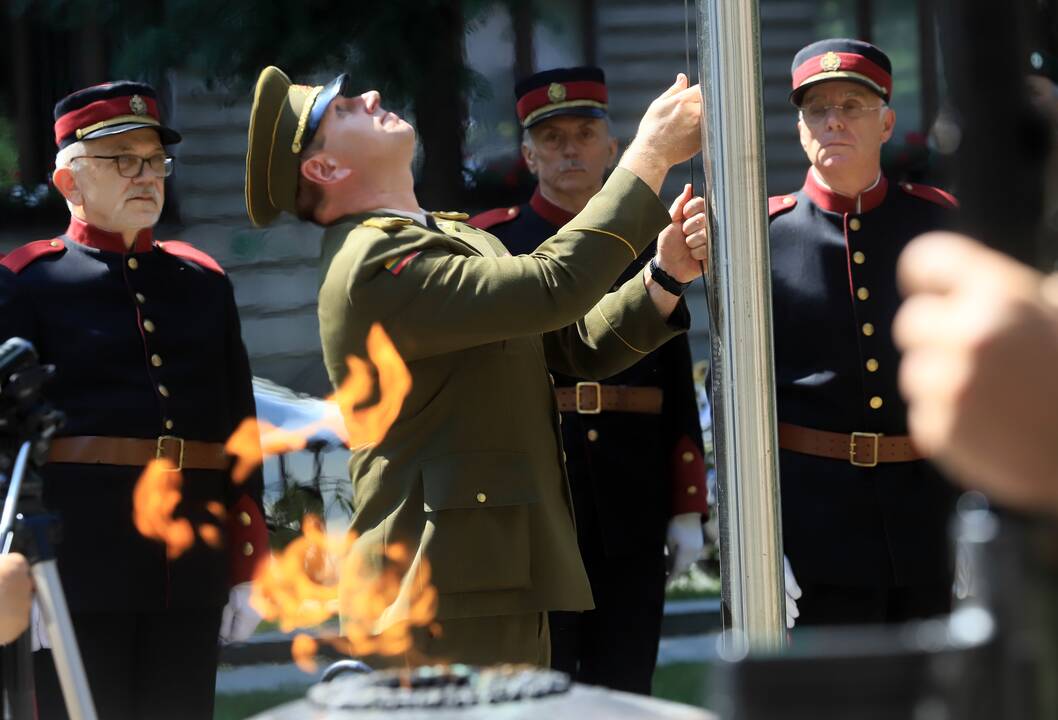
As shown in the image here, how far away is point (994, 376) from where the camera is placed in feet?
3.45

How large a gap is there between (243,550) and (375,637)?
104 cm

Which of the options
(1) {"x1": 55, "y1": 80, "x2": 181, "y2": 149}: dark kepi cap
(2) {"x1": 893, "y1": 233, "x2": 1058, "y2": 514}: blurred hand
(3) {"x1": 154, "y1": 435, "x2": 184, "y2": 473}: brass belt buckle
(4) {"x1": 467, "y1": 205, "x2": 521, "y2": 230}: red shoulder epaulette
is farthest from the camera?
(4) {"x1": 467, "y1": 205, "x2": 521, "y2": 230}: red shoulder epaulette

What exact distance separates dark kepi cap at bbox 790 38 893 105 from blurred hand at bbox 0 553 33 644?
2202mm

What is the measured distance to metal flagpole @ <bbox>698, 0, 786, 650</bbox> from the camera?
2.31 m

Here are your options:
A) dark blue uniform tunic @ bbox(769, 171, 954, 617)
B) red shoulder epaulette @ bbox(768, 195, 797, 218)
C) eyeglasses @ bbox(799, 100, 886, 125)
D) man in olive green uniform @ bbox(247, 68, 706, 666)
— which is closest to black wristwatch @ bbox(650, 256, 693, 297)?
man in olive green uniform @ bbox(247, 68, 706, 666)

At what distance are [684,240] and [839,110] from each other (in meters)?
1.03

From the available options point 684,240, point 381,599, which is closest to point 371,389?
point 381,599

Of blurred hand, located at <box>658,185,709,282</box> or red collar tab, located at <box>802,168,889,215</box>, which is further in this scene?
red collar tab, located at <box>802,168,889,215</box>

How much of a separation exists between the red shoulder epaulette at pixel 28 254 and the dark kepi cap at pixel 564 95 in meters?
1.38

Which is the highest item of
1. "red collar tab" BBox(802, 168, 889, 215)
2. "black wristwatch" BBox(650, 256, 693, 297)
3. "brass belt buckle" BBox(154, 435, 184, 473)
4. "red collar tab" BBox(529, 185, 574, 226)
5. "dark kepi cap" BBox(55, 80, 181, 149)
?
"dark kepi cap" BBox(55, 80, 181, 149)

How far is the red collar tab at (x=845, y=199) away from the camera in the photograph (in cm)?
380

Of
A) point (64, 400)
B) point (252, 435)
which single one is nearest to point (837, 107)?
point (252, 435)

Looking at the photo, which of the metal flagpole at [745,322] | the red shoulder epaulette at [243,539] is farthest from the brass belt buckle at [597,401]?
the metal flagpole at [745,322]

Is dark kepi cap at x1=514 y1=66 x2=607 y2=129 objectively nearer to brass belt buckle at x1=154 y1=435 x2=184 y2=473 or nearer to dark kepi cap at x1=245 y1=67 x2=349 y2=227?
brass belt buckle at x1=154 y1=435 x2=184 y2=473
